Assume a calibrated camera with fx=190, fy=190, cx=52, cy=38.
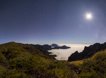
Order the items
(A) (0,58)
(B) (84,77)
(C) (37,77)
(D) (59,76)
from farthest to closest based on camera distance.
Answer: (A) (0,58)
(B) (84,77)
(D) (59,76)
(C) (37,77)

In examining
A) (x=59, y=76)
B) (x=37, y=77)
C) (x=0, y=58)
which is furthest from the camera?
(x=0, y=58)

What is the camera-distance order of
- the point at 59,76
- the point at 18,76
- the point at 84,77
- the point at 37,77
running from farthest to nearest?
the point at 84,77 < the point at 59,76 < the point at 37,77 < the point at 18,76

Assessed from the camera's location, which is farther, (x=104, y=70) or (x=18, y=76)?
(x=104, y=70)

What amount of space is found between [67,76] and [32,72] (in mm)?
7848

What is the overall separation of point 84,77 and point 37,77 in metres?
14.1

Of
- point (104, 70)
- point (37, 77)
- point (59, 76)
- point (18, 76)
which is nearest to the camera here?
point (18, 76)

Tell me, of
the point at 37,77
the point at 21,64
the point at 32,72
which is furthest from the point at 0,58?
the point at 37,77

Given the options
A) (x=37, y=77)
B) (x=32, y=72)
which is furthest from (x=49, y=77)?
(x=32, y=72)

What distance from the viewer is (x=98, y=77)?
41969mm

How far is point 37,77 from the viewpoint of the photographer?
123ft

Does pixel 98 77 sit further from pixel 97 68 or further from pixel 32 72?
pixel 97 68

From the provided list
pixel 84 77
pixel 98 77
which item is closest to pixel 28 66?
pixel 84 77

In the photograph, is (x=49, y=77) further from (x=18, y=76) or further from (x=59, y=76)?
(x=18, y=76)

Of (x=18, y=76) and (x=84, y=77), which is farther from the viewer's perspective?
(x=84, y=77)
